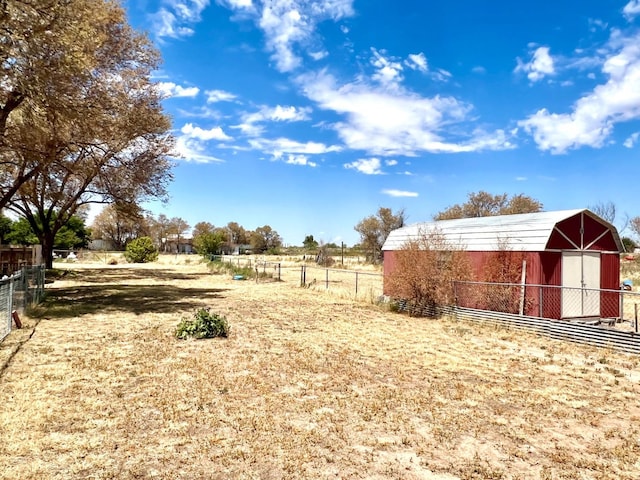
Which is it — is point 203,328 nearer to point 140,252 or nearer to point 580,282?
point 580,282

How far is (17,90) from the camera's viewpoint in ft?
37.8

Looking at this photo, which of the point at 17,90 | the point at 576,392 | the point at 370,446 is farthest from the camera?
the point at 17,90

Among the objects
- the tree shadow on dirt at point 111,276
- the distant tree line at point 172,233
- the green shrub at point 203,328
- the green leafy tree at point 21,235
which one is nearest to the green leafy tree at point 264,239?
the distant tree line at point 172,233

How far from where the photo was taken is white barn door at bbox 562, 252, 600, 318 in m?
13.1

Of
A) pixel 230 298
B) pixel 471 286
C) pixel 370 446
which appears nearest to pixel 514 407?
pixel 370 446

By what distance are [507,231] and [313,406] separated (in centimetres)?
1050

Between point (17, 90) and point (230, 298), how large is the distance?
1003cm

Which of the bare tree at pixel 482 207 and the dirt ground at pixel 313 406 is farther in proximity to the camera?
the bare tree at pixel 482 207

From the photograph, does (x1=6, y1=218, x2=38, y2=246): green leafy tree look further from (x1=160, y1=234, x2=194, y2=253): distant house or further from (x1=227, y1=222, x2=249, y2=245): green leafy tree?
(x1=227, y1=222, x2=249, y2=245): green leafy tree

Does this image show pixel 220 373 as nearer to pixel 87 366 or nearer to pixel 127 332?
pixel 87 366

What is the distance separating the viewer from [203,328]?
10.0 m

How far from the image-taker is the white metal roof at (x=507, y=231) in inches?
501

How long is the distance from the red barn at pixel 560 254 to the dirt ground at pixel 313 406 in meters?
2.81

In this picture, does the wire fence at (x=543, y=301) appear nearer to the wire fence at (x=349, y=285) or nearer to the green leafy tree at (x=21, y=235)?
the wire fence at (x=349, y=285)
